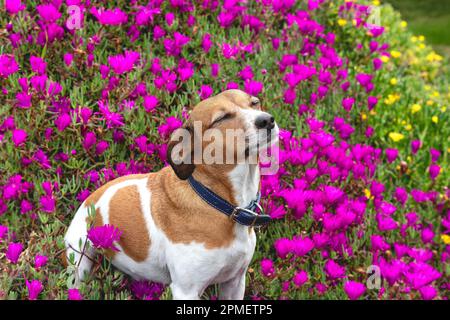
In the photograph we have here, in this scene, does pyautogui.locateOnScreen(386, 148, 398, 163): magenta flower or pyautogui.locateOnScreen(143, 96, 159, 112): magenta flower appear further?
pyautogui.locateOnScreen(386, 148, 398, 163): magenta flower

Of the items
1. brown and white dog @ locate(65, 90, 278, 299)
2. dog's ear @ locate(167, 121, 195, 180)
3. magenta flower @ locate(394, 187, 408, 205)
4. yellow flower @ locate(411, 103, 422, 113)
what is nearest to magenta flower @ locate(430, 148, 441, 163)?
magenta flower @ locate(394, 187, 408, 205)

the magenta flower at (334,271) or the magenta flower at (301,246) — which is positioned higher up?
the magenta flower at (301,246)

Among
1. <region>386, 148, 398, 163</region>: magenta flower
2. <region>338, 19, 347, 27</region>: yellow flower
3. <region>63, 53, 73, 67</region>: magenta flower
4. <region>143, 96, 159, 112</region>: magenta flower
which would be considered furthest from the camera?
<region>338, 19, 347, 27</region>: yellow flower

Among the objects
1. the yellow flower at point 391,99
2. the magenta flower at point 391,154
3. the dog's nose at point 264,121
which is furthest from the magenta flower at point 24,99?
A: the yellow flower at point 391,99

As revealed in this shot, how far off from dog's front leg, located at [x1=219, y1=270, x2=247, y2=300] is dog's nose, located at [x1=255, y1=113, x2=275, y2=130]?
0.94m

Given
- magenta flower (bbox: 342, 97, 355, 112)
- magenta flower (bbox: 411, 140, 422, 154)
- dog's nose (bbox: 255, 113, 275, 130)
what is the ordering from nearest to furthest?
dog's nose (bbox: 255, 113, 275, 130) < magenta flower (bbox: 342, 97, 355, 112) < magenta flower (bbox: 411, 140, 422, 154)

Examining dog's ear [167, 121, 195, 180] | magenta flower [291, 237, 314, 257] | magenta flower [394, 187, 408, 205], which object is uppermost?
dog's ear [167, 121, 195, 180]

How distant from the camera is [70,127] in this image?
4.21 metres

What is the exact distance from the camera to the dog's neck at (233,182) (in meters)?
3.10

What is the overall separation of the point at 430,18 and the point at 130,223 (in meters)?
10.9

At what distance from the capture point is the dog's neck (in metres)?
3.10

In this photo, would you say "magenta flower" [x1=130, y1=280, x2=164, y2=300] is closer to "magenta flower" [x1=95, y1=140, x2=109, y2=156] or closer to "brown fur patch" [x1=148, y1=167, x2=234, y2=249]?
"brown fur patch" [x1=148, y1=167, x2=234, y2=249]

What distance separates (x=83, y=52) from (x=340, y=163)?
211cm

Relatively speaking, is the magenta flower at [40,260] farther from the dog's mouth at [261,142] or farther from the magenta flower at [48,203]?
the dog's mouth at [261,142]
